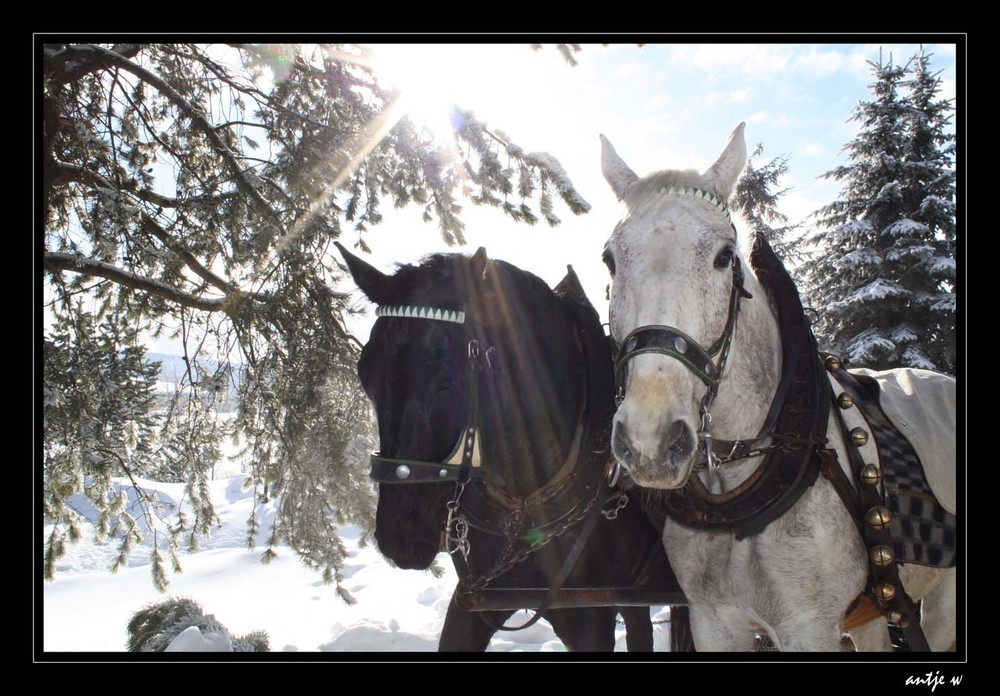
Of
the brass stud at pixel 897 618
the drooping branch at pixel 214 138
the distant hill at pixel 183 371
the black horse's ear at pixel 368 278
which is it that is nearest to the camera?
the brass stud at pixel 897 618

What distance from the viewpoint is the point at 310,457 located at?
3742 mm

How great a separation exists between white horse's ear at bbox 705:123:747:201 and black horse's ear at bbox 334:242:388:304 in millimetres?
1291

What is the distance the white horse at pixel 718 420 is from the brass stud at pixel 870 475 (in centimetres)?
6

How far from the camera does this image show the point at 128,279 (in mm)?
3402

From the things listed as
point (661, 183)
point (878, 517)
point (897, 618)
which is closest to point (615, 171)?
point (661, 183)

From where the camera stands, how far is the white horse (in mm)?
1440

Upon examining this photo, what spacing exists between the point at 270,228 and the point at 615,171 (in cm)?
235

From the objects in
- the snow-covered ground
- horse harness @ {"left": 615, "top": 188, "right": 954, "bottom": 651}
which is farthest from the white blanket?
the snow-covered ground

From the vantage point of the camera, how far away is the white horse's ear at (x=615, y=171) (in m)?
2.06

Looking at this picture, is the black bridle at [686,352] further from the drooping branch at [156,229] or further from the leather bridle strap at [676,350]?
the drooping branch at [156,229]

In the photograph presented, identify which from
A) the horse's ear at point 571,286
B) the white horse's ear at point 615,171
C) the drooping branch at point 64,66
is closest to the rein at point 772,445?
the white horse's ear at point 615,171

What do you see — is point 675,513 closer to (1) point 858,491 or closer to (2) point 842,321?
(1) point 858,491
